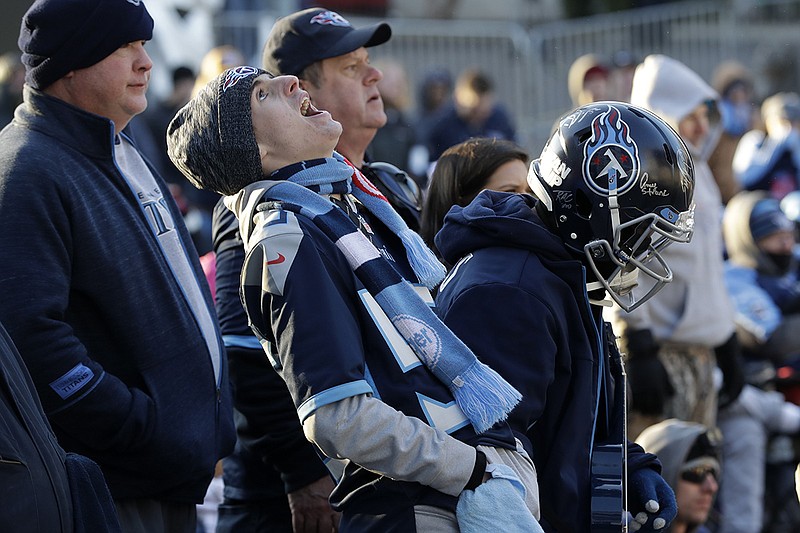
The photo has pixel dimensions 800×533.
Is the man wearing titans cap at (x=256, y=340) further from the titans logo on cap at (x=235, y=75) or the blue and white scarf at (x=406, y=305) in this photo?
the blue and white scarf at (x=406, y=305)

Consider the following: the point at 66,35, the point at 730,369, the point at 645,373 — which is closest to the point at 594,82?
the point at 730,369

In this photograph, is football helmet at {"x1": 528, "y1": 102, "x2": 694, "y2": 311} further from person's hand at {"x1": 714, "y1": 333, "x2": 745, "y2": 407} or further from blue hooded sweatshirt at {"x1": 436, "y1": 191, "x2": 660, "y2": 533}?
person's hand at {"x1": 714, "y1": 333, "x2": 745, "y2": 407}

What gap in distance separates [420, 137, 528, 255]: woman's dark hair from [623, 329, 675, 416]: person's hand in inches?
76.0

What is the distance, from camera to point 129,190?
13.0ft

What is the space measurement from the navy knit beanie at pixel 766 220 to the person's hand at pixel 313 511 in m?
4.94

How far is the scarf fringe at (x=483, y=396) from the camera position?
3027mm

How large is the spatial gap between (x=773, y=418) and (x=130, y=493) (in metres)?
5.05

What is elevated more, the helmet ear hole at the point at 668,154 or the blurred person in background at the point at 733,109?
the helmet ear hole at the point at 668,154

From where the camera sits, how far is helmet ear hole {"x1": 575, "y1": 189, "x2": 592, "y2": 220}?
11.2ft

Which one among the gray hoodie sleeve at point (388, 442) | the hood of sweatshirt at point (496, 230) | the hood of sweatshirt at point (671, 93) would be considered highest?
the hood of sweatshirt at point (496, 230)

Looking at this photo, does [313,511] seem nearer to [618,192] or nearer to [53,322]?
[53,322]

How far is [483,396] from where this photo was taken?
3.04m

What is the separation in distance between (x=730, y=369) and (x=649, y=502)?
3.77 metres

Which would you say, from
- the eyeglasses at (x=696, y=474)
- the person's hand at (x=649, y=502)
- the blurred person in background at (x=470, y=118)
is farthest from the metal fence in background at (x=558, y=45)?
the person's hand at (x=649, y=502)
